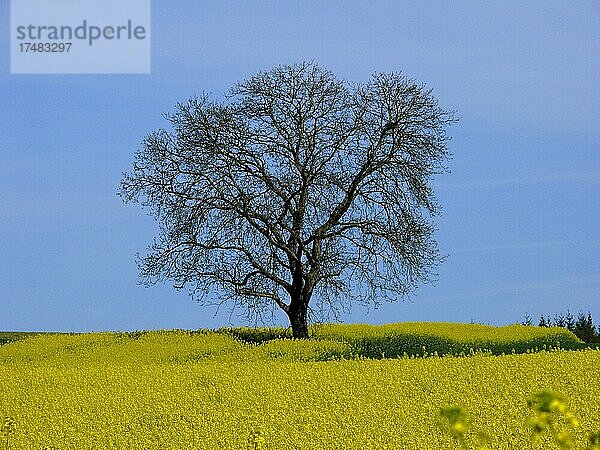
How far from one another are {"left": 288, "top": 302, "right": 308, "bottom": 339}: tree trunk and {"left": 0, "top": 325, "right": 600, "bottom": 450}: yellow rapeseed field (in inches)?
300

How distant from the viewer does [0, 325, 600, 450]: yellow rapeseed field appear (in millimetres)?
7930

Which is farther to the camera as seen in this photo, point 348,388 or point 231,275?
point 231,275

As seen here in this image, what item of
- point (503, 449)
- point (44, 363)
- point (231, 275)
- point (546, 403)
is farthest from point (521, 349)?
point (546, 403)

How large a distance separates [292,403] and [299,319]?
12766 mm

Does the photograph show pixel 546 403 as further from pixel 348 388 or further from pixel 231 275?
pixel 231 275

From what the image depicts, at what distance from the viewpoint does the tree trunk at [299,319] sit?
22.7m

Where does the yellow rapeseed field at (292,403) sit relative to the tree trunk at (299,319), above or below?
below

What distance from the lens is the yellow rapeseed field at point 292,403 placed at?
7.93 meters

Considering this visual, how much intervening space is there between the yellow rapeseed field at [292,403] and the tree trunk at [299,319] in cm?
761

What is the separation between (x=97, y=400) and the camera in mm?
11219

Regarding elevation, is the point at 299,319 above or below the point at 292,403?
above

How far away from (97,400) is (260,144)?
12559 mm

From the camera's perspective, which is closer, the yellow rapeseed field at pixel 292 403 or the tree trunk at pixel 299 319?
the yellow rapeseed field at pixel 292 403

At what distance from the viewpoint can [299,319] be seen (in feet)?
74.7
